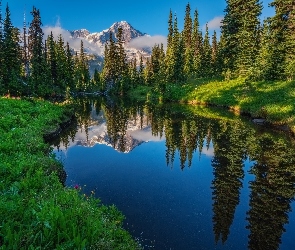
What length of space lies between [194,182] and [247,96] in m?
26.9

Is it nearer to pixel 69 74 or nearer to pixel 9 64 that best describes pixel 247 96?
pixel 9 64

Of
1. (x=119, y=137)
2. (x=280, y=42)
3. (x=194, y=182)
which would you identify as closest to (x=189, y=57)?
(x=280, y=42)

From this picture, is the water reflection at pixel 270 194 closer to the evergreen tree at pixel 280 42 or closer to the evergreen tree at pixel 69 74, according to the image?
the evergreen tree at pixel 280 42

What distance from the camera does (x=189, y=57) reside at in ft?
234

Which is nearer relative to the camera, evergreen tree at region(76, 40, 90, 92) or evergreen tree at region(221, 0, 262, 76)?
evergreen tree at region(221, 0, 262, 76)

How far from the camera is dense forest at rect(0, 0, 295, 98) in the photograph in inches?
1558

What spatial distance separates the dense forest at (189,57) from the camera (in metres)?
39.6

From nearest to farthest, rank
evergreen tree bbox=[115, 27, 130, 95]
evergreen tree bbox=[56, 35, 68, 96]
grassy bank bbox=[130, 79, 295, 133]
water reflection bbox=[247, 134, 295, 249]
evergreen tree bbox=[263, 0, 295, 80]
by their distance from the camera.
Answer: water reflection bbox=[247, 134, 295, 249] → grassy bank bbox=[130, 79, 295, 133] → evergreen tree bbox=[263, 0, 295, 80] → evergreen tree bbox=[56, 35, 68, 96] → evergreen tree bbox=[115, 27, 130, 95]

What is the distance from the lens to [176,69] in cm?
6456

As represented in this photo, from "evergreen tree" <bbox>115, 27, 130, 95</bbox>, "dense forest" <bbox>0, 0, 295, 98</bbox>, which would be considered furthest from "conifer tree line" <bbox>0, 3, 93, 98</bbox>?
"evergreen tree" <bbox>115, 27, 130, 95</bbox>

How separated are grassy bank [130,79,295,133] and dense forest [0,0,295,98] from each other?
3103 millimetres

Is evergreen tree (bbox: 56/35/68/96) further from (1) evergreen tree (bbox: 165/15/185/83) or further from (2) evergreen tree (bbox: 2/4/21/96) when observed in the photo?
(1) evergreen tree (bbox: 165/15/185/83)

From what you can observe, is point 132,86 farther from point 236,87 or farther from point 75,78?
point 236,87

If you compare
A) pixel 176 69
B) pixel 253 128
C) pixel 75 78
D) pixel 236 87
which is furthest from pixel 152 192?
pixel 75 78
